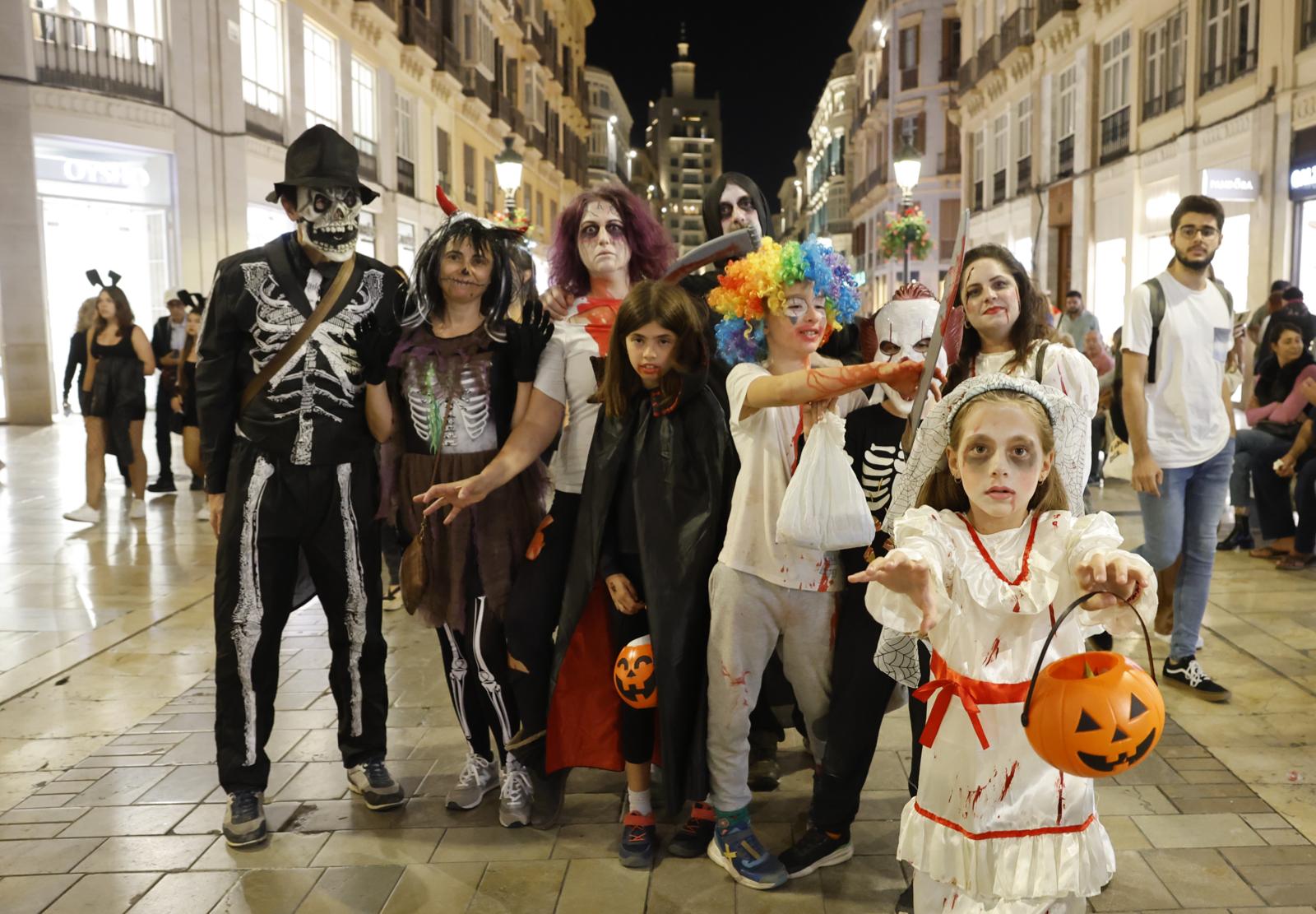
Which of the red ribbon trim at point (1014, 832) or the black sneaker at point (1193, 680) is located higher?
the red ribbon trim at point (1014, 832)

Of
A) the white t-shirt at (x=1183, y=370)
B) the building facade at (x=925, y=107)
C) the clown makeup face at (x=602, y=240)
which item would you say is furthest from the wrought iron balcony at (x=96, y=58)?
the building facade at (x=925, y=107)

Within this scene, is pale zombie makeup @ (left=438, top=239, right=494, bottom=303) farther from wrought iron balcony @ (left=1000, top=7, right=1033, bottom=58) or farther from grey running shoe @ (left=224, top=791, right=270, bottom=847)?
wrought iron balcony @ (left=1000, top=7, right=1033, bottom=58)

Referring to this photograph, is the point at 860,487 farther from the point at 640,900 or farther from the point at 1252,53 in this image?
the point at 1252,53

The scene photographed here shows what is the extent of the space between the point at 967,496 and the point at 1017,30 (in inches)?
1004

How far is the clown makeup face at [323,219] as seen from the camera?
3736mm

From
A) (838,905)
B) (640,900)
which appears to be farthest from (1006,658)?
(640,900)

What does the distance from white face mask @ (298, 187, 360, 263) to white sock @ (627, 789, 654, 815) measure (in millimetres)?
2001

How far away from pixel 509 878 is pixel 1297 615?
15.8 feet

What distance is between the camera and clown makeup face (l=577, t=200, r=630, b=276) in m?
4.01

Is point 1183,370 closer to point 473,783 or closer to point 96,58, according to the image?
point 473,783

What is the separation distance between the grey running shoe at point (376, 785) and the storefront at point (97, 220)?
559 inches

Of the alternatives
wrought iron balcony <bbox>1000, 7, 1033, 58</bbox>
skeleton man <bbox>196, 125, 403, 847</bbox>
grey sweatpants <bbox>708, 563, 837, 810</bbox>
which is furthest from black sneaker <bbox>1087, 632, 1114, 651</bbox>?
wrought iron balcony <bbox>1000, 7, 1033, 58</bbox>

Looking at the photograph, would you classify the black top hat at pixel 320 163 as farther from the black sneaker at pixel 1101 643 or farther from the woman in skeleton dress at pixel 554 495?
the black sneaker at pixel 1101 643

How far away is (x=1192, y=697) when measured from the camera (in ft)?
16.0
